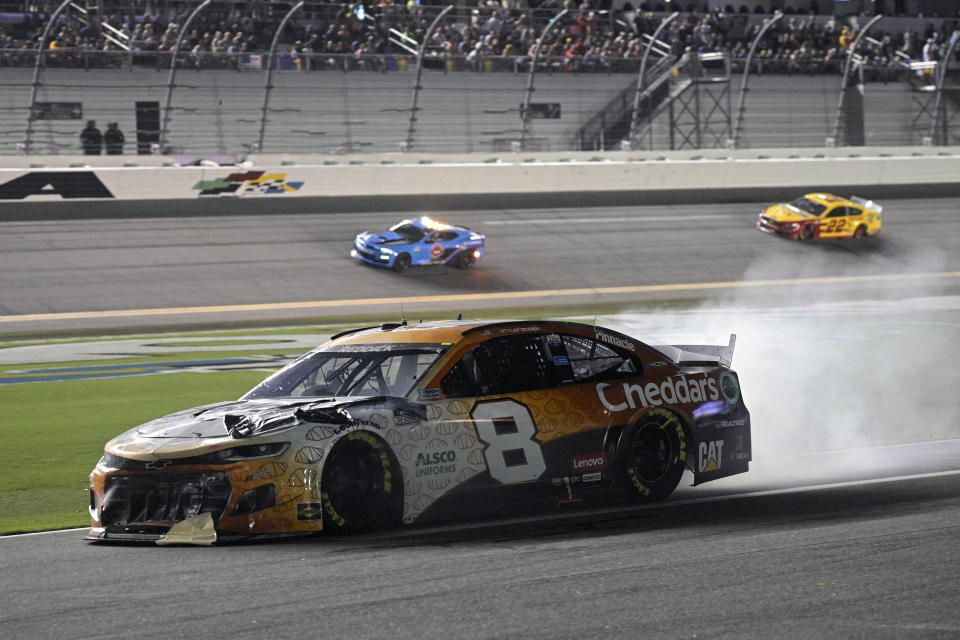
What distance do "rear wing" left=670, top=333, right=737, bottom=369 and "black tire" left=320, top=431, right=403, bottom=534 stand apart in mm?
2401

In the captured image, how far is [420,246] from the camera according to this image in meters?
28.1

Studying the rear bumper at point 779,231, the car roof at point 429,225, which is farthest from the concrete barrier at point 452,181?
the car roof at point 429,225

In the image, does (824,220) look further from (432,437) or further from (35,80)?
(432,437)

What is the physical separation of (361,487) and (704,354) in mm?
2916

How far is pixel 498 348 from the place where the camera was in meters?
7.71

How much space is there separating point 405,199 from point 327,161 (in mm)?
2671

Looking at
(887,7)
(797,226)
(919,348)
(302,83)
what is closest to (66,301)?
(302,83)

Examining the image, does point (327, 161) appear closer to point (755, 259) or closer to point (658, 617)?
point (755, 259)

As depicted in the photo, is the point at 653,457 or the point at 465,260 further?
the point at 465,260

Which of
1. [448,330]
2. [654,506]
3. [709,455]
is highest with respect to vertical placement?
[448,330]

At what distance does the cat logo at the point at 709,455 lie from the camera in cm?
827

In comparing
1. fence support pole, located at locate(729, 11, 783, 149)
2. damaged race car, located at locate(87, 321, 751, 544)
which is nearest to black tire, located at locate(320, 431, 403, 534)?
damaged race car, located at locate(87, 321, 751, 544)

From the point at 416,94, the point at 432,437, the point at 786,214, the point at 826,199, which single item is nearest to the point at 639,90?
the point at 416,94

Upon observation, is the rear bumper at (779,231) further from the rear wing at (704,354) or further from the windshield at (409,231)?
the rear wing at (704,354)
